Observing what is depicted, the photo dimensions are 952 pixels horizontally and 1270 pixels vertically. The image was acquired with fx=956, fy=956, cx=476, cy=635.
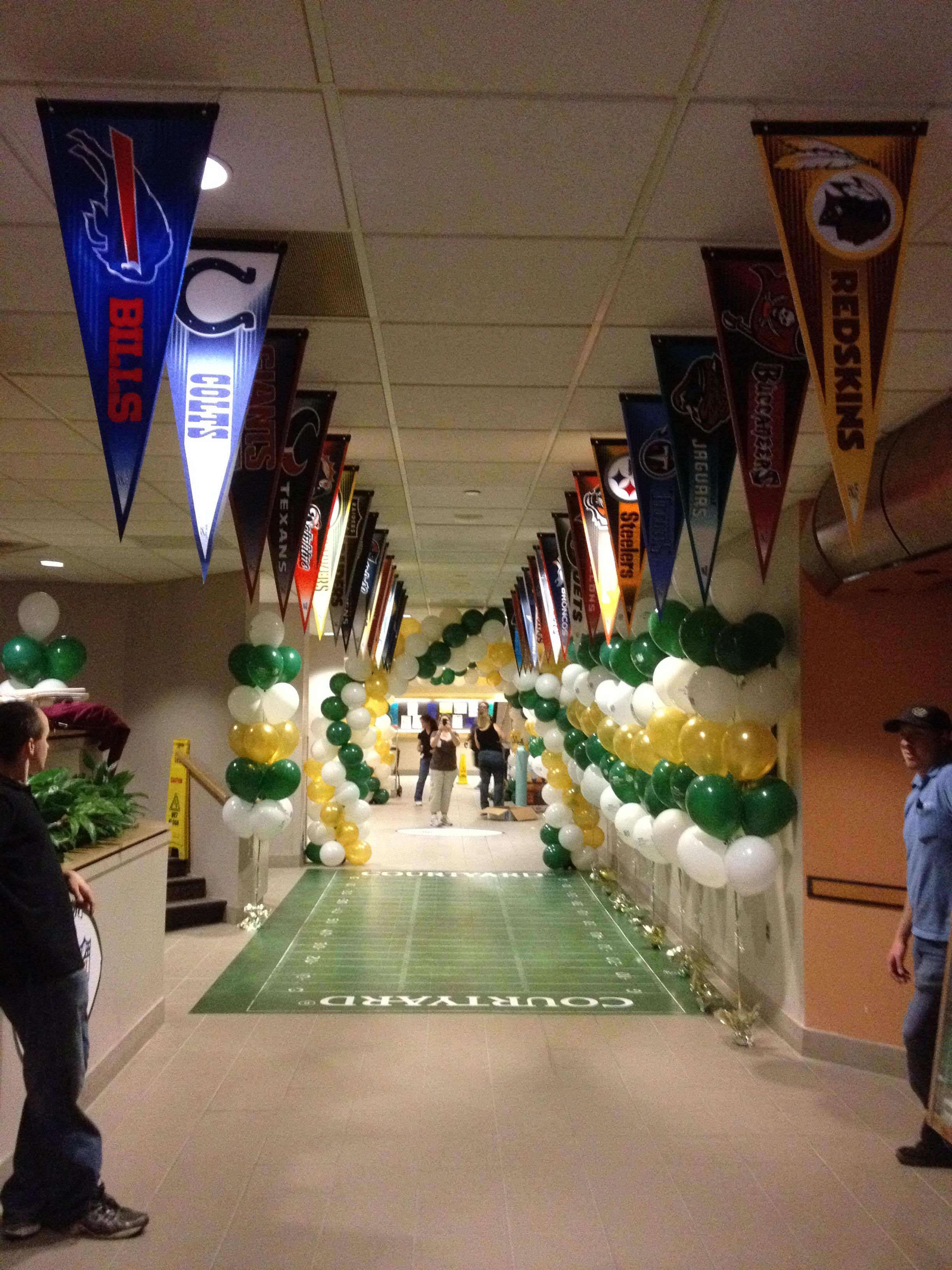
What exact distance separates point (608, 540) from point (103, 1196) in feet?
12.3

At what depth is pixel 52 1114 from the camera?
293cm

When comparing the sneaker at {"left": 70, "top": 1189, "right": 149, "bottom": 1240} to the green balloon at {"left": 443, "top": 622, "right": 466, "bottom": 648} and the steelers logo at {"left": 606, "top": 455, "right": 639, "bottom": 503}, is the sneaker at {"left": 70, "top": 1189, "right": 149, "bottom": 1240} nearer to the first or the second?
the steelers logo at {"left": 606, "top": 455, "right": 639, "bottom": 503}

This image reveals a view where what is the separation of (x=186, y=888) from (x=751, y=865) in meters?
5.03

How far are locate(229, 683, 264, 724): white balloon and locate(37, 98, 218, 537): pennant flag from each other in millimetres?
5086

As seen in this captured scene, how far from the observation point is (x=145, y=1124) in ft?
13.0

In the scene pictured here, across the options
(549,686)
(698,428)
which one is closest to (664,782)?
(698,428)

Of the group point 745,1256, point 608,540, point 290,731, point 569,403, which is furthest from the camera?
point 290,731

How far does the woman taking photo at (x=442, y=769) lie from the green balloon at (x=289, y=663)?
19.1 ft

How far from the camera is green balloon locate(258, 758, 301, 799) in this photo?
7.36 metres

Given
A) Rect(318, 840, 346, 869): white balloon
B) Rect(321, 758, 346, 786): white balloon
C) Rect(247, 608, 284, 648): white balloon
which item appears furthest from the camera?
Rect(318, 840, 346, 869): white balloon

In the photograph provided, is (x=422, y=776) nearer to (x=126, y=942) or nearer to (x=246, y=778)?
(x=246, y=778)

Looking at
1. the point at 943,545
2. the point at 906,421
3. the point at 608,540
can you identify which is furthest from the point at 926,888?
the point at 608,540

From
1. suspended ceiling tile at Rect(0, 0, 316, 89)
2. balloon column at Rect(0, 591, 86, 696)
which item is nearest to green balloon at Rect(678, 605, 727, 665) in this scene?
suspended ceiling tile at Rect(0, 0, 316, 89)

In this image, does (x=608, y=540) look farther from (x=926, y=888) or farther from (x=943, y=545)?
(x=926, y=888)
